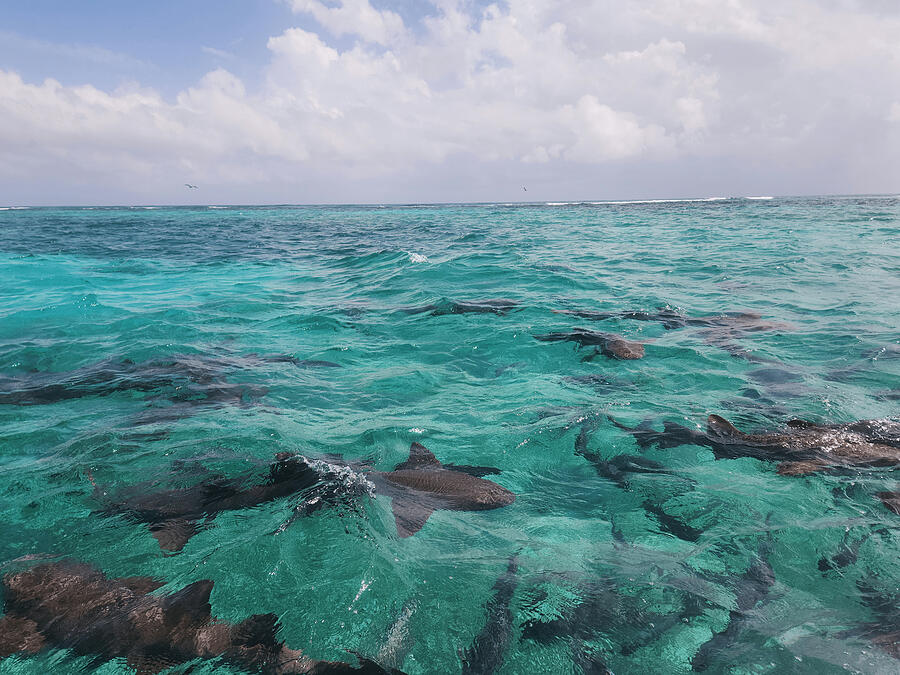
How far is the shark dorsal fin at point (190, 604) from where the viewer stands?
9.24 feet

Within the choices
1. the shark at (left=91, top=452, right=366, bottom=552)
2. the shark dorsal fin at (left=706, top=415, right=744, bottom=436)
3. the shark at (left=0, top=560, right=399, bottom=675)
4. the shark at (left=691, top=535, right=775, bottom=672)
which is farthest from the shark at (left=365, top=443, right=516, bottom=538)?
the shark dorsal fin at (left=706, top=415, right=744, bottom=436)

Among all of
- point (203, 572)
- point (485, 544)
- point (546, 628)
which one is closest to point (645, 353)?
point (485, 544)

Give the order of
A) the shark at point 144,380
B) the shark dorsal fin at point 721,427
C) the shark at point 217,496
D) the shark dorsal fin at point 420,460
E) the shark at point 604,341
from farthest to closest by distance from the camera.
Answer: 1. the shark at point 604,341
2. the shark at point 144,380
3. the shark dorsal fin at point 721,427
4. the shark dorsal fin at point 420,460
5. the shark at point 217,496

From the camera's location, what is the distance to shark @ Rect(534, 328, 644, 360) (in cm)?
769

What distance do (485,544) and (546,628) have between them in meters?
0.85

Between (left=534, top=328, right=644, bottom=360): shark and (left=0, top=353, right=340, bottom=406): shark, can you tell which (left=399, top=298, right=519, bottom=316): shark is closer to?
(left=534, top=328, right=644, bottom=360): shark

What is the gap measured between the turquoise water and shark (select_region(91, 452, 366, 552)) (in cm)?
13

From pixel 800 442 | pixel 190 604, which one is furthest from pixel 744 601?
pixel 190 604

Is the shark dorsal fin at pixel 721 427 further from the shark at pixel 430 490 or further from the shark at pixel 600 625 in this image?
the shark at pixel 600 625

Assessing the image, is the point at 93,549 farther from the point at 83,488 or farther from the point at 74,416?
the point at 74,416

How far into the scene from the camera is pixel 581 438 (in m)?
5.24

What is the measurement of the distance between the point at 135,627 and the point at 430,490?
229 cm

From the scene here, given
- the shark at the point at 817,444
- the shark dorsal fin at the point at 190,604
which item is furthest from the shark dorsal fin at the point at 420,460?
the shark at the point at 817,444

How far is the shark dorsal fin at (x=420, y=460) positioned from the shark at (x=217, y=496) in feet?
2.05
